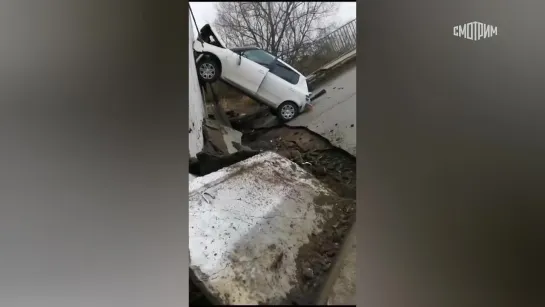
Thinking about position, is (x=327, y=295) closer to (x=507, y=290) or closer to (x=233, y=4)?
(x=507, y=290)

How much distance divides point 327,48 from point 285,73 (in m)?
0.25

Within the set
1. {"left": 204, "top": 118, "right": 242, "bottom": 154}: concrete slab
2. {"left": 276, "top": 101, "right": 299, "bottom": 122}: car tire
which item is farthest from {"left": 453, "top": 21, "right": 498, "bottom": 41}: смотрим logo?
{"left": 204, "top": 118, "right": 242, "bottom": 154}: concrete slab

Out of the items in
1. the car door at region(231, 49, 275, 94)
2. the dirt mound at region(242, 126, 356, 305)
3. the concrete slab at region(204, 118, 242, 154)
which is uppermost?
the car door at region(231, 49, 275, 94)

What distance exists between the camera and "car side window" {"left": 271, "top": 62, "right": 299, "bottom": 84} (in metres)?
2.03

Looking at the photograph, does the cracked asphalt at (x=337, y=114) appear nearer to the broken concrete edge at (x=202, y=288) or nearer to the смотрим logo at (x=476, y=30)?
the смотрим logo at (x=476, y=30)

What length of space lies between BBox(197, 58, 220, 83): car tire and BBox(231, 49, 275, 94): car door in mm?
96

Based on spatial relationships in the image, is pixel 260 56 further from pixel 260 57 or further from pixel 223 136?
pixel 223 136

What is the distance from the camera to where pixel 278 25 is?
2037mm

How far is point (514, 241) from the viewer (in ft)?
5.42

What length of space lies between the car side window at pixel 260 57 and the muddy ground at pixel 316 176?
349 mm

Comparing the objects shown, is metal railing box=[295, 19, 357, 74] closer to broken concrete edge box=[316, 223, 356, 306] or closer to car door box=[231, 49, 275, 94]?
car door box=[231, 49, 275, 94]

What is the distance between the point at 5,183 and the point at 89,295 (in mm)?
597

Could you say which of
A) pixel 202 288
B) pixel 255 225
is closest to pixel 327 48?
pixel 255 225

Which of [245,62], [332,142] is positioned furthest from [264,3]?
[332,142]
